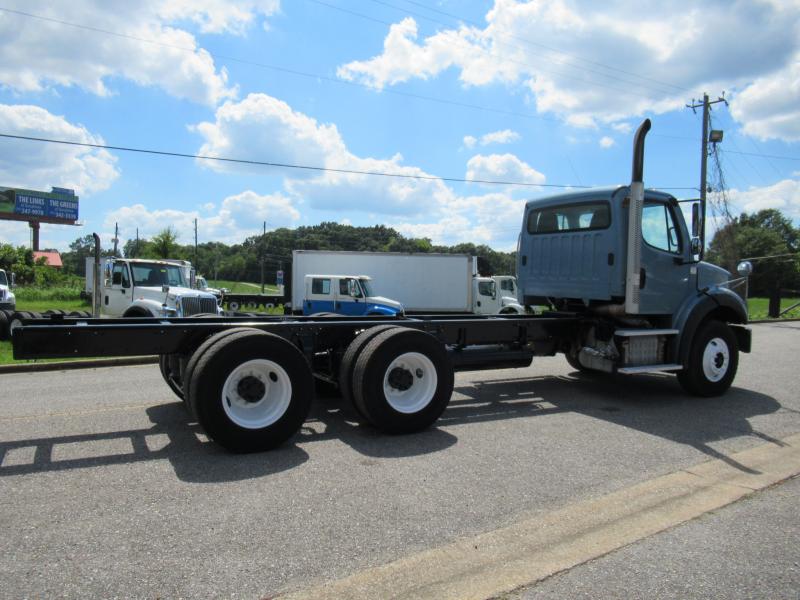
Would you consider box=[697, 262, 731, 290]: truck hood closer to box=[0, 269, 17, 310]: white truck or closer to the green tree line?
box=[0, 269, 17, 310]: white truck

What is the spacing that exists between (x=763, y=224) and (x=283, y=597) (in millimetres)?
121042

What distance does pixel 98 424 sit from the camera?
606 cm

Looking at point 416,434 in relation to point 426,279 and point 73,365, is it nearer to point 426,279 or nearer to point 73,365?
point 73,365

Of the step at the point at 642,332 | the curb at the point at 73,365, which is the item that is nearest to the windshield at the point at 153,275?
the curb at the point at 73,365

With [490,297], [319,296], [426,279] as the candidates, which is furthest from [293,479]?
[426,279]

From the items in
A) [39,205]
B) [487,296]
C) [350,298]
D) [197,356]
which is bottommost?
[197,356]

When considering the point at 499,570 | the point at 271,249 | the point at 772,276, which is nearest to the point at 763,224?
the point at 772,276

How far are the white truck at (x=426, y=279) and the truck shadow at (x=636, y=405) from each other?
663 inches

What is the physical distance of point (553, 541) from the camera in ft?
11.8

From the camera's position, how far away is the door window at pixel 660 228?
786 centimetres

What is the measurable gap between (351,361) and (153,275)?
33.5 feet

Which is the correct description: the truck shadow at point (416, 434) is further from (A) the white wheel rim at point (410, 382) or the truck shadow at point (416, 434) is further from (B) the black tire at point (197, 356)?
(B) the black tire at point (197, 356)

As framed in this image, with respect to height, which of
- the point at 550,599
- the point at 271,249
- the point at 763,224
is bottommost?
the point at 550,599

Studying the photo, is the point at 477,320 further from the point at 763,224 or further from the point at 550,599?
the point at 763,224
